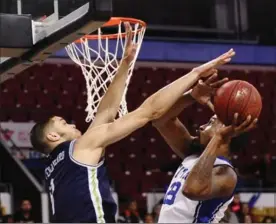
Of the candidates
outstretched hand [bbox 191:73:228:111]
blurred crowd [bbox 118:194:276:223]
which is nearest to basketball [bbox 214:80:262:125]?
outstretched hand [bbox 191:73:228:111]

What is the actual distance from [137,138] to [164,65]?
1285mm

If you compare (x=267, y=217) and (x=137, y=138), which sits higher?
(x=137, y=138)

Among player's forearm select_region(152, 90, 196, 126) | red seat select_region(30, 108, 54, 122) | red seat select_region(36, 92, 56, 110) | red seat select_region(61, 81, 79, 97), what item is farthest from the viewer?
red seat select_region(61, 81, 79, 97)

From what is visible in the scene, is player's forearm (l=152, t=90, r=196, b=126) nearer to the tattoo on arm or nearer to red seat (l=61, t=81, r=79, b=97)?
the tattoo on arm

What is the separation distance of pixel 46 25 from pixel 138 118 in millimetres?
783

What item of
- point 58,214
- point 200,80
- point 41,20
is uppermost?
point 41,20

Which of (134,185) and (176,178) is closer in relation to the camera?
(176,178)

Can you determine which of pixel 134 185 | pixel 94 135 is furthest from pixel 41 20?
pixel 134 185

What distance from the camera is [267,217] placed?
8609 millimetres

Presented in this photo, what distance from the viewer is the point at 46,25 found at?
385 centimetres

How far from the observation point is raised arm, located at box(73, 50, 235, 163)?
3.40 meters

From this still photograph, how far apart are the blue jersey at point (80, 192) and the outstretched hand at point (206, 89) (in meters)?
0.60

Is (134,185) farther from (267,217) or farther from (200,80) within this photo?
(200,80)

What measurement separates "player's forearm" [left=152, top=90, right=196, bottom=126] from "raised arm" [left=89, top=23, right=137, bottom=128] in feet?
1.09
